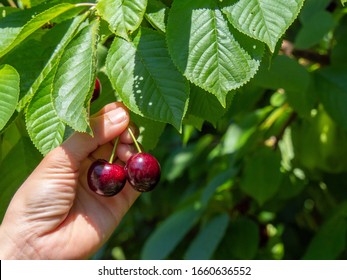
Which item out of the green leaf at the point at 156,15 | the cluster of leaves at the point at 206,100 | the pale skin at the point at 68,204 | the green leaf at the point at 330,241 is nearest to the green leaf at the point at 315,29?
the cluster of leaves at the point at 206,100

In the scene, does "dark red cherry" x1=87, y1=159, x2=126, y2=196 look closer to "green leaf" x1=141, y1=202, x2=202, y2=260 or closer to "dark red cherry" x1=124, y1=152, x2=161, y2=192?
"dark red cherry" x1=124, y1=152, x2=161, y2=192

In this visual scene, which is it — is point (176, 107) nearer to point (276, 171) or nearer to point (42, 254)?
point (42, 254)

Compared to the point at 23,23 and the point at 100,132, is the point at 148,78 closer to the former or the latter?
the point at 100,132

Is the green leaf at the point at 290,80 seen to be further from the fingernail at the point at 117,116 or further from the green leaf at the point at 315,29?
the fingernail at the point at 117,116

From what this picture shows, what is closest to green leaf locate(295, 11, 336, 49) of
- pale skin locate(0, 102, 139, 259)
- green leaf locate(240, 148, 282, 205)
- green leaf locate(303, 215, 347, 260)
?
green leaf locate(240, 148, 282, 205)

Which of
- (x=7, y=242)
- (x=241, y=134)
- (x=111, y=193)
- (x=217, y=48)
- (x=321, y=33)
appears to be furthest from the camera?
A: (x=241, y=134)

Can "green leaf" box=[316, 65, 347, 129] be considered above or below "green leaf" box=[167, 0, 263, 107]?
below
